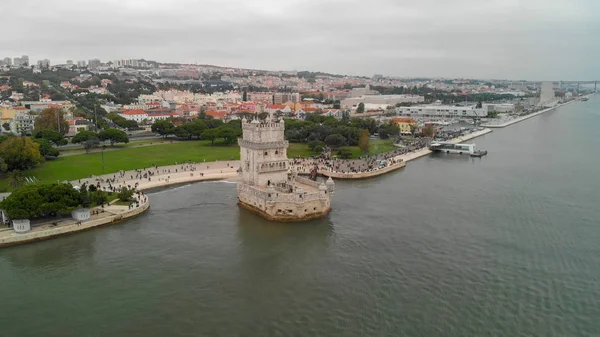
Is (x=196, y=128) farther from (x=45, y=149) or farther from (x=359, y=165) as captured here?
(x=359, y=165)

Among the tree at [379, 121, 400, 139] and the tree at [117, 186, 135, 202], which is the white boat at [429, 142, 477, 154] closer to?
the tree at [379, 121, 400, 139]

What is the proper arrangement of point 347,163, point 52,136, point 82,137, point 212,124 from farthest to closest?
point 212,124 → point 82,137 → point 52,136 → point 347,163

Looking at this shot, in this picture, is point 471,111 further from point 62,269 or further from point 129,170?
point 62,269

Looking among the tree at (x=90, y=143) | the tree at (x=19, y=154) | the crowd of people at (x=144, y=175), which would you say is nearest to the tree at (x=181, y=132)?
the tree at (x=90, y=143)

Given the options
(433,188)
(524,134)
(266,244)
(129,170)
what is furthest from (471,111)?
(266,244)

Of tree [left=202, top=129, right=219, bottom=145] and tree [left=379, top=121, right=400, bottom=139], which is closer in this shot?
tree [left=202, top=129, right=219, bottom=145]

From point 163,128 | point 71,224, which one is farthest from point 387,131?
point 71,224

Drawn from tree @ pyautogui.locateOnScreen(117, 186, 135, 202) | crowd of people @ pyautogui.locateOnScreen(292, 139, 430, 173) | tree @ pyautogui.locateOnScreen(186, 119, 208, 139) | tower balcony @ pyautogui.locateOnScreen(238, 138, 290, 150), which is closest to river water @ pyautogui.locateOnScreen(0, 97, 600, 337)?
tree @ pyautogui.locateOnScreen(117, 186, 135, 202)
